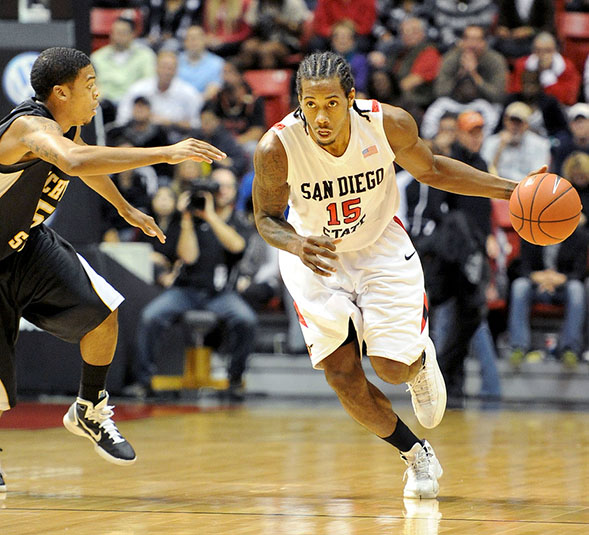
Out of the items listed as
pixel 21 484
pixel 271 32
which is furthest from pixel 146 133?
pixel 21 484

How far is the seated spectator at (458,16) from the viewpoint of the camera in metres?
12.2

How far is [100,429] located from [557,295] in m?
5.64

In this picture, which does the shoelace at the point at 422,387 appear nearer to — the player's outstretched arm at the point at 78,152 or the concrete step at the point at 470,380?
the player's outstretched arm at the point at 78,152

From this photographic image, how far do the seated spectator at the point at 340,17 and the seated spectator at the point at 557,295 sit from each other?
4.11 metres

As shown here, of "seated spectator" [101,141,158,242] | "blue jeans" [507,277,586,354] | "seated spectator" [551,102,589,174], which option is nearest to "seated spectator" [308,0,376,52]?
"seated spectator" [101,141,158,242]

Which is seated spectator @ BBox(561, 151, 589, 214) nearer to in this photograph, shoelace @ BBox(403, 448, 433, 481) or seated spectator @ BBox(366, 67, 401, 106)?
seated spectator @ BBox(366, 67, 401, 106)

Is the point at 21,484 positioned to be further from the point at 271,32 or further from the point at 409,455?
the point at 271,32

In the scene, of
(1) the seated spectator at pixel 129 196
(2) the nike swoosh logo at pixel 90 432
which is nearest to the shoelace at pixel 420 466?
(2) the nike swoosh logo at pixel 90 432

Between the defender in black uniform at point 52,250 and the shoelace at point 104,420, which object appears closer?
the defender in black uniform at point 52,250

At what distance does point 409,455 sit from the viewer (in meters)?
4.81

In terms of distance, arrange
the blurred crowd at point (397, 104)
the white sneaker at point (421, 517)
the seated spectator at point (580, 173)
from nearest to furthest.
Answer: the white sneaker at point (421, 517) → the blurred crowd at point (397, 104) → the seated spectator at point (580, 173)

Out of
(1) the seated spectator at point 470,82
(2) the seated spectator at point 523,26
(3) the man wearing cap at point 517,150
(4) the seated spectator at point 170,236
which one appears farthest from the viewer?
(2) the seated spectator at point 523,26

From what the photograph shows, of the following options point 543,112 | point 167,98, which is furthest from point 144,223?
point 167,98

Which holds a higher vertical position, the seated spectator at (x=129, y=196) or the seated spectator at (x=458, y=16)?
the seated spectator at (x=458, y=16)
